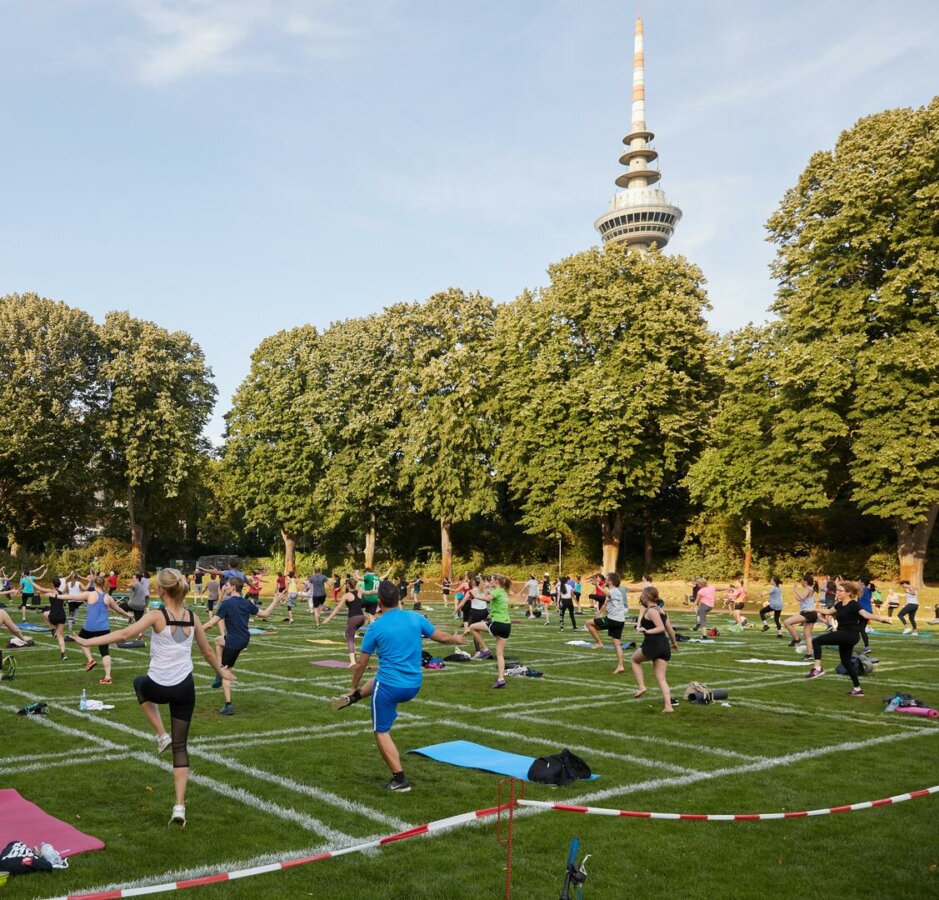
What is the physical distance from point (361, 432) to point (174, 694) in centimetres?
4945

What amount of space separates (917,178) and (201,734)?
38115mm

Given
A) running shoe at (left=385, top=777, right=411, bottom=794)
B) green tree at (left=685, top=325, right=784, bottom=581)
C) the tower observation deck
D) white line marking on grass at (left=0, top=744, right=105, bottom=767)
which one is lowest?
white line marking on grass at (left=0, top=744, right=105, bottom=767)

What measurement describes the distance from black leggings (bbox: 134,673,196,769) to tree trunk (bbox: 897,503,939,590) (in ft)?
121

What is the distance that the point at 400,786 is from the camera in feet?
29.0

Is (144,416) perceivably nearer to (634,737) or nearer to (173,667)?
(634,737)

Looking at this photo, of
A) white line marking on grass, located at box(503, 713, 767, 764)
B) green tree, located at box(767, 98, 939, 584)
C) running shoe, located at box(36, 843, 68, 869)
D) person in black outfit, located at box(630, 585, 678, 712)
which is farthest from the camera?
green tree, located at box(767, 98, 939, 584)

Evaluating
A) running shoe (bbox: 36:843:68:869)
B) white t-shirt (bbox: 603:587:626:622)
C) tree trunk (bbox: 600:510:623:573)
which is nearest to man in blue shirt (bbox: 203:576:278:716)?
running shoe (bbox: 36:843:68:869)

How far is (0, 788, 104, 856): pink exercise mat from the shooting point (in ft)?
23.4

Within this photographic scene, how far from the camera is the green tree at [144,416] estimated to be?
55344mm

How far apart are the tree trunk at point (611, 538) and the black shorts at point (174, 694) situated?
41.7 meters

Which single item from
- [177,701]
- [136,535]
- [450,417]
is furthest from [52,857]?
[136,535]

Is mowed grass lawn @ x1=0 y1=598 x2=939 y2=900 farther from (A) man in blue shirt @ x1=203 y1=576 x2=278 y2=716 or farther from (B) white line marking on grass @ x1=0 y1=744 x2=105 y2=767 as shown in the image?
(A) man in blue shirt @ x1=203 y1=576 x2=278 y2=716

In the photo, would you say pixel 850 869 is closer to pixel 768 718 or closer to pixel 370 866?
pixel 370 866

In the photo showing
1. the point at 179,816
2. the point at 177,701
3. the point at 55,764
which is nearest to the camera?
the point at 179,816
